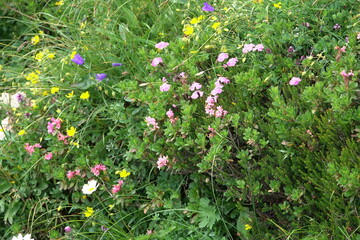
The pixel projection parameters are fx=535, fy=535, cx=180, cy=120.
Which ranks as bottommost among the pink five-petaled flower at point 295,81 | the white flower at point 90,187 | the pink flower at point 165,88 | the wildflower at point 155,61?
the white flower at point 90,187

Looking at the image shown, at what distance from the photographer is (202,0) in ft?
11.9

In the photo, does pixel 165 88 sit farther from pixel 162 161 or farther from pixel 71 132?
pixel 71 132

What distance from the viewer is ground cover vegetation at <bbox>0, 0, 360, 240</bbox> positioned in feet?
7.69

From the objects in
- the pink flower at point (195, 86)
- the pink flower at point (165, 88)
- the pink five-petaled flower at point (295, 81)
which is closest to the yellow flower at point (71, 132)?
the pink flower at point (165, 88)

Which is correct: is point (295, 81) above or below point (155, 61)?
above

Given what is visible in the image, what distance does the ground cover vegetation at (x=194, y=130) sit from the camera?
2344mm

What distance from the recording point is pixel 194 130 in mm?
2775

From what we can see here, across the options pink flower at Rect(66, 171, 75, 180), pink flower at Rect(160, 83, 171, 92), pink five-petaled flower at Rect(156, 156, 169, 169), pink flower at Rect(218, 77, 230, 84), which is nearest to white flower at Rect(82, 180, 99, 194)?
pink flower at Rect(66, 171, 75, 180)

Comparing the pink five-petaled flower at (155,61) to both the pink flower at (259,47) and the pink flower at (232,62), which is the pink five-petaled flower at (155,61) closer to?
the pink flower at (232,62)

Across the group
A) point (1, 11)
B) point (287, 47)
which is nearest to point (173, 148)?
point (287, 47)

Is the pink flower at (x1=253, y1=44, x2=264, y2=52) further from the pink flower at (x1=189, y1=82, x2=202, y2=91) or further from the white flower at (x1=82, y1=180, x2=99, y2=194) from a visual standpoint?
the white flower at (x1=82, y1=180, x2=99, y2=194)

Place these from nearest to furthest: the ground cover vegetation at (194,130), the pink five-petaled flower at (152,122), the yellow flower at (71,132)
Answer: the ground cover vegetation at (194,130) → the pink five-petaled flower at (152,122) → the yellow flower at (71,132)

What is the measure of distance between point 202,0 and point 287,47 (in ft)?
2.95

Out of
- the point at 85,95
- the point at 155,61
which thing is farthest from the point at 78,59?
the point at 155,61
